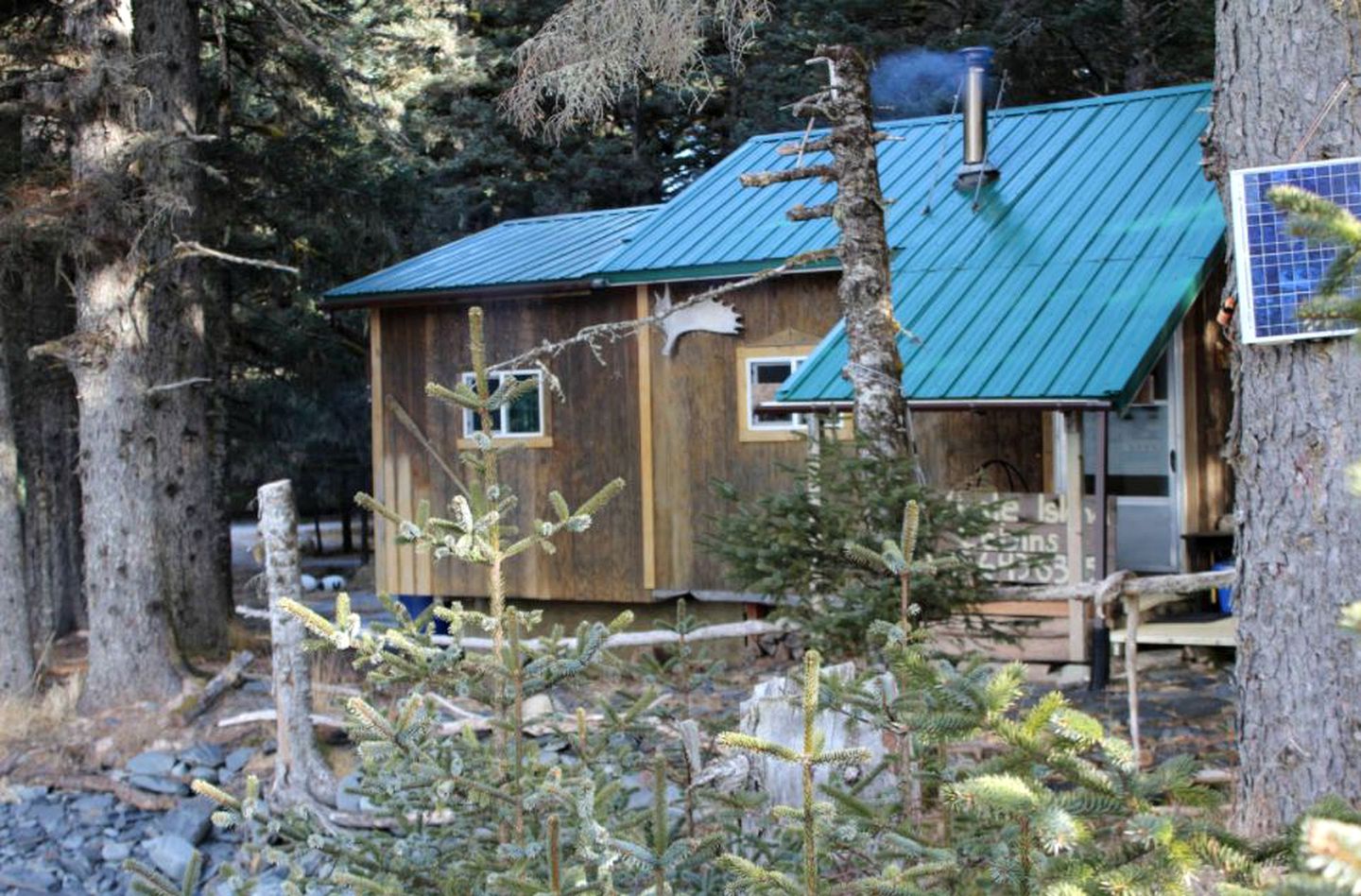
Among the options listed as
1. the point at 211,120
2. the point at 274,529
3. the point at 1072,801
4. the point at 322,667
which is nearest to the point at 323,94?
the point at 211,120

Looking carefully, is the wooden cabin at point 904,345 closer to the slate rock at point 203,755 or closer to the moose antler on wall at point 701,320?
the moose antler on wall at point 701,320

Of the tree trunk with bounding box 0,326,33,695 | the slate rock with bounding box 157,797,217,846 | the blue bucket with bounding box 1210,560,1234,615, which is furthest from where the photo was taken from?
the tree trunk with bounding box 0,326,33,695

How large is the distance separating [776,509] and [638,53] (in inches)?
122

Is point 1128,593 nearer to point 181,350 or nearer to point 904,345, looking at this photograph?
point 904,345

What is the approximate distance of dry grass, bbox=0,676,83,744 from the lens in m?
11.9

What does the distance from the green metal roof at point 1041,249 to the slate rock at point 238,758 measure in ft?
16.2

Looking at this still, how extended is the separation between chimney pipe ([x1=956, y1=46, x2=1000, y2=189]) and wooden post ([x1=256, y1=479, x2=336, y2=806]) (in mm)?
7156

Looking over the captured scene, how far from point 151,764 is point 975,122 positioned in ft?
29.7

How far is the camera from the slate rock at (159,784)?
10969mm

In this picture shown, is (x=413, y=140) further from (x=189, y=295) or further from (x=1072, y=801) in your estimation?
(x=1072, y=801)

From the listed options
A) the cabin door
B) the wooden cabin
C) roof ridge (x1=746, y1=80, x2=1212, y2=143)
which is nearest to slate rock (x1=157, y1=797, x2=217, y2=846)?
the wooden cabin

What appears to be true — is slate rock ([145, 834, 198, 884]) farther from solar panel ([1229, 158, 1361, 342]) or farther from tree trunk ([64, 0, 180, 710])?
solar panel ([1229, 158, 1361, 342])

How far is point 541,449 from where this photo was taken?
591 inches

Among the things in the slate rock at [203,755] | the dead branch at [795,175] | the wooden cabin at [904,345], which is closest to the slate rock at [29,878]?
the slate rock at [203,755]
